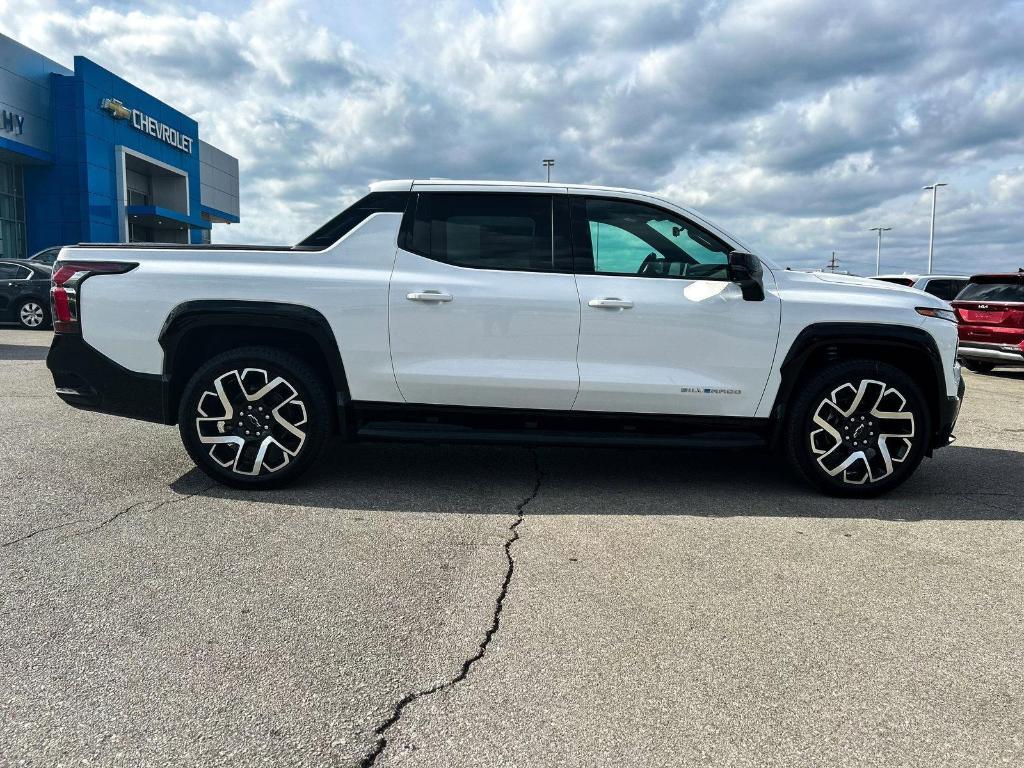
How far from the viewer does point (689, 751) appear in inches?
81.6

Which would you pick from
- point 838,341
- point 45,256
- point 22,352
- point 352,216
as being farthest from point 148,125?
point 838,341

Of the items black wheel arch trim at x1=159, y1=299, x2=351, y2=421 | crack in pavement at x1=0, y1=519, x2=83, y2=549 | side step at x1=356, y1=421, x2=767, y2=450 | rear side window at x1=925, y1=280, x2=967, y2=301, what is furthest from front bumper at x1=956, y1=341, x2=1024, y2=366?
crack in pavement at x1=0, y1=519, x2=83, y2=549

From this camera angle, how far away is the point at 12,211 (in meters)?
29.0

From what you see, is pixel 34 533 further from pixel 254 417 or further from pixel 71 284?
pixel 71 284

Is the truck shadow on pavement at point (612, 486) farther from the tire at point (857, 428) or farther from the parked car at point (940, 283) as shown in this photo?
the parked car at point (940, 283)

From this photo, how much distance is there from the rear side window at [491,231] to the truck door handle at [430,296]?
0.25 metres

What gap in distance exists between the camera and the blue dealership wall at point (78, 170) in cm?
2895

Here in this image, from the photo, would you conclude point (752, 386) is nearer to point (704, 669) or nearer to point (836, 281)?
point (836, 281)

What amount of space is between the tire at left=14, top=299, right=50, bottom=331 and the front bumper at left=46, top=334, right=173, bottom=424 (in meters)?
12.9

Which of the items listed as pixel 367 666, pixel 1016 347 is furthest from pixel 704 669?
pixel 1016 347

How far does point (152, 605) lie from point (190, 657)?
511 mm

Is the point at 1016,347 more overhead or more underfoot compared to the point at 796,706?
more overhead

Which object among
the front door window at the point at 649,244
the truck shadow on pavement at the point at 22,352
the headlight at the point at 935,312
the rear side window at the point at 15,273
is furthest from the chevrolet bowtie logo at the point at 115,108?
the headlight at the point at 935,312

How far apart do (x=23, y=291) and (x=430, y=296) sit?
1450cm
